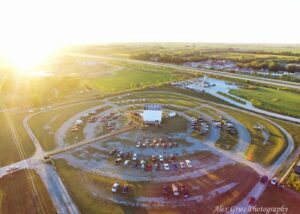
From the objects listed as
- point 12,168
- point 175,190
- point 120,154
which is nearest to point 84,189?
point 120,154

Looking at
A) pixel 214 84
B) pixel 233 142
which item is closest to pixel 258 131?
pixel 233 142

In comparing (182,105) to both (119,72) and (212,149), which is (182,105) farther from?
(119,72)

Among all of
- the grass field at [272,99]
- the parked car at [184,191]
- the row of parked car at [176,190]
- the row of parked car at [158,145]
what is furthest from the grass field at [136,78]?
the parked car at [184,191]

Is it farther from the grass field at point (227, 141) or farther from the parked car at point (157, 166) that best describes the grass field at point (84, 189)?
the grass field at point (227, 141)

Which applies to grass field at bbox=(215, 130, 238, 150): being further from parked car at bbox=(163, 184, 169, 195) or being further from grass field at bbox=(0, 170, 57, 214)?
grass field at bbox=(0, 170, 57, 214)

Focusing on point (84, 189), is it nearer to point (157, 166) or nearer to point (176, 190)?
point (157, 166)
